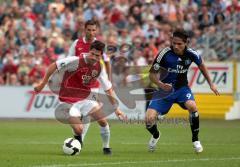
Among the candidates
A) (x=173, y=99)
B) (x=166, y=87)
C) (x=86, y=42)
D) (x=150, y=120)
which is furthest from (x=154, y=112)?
(x=86, y=42)

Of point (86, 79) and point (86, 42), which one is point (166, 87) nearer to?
point (86, 79)

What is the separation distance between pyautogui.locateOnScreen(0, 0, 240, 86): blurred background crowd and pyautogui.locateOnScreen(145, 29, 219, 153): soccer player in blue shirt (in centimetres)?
1219

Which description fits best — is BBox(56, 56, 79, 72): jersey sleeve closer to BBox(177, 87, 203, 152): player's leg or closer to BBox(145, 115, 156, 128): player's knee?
BBox(145, 115, 156, 128): player's knee

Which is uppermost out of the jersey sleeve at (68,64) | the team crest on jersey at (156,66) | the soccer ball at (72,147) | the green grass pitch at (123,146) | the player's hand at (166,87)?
the jersey sleeve at (68,64)

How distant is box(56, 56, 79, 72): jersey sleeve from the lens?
49.2 ft

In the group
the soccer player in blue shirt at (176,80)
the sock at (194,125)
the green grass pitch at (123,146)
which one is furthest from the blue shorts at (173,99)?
the green grass pitch at (123,146)

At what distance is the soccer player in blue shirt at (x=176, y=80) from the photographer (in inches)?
623

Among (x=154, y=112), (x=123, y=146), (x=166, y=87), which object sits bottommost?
(x=123, y=146)

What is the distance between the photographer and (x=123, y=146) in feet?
58.1

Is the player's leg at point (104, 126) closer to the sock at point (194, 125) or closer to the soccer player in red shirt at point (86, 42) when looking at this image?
the soccer player in red shirt at point (86, 42)

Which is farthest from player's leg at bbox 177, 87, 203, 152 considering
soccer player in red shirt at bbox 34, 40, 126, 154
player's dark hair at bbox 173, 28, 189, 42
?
soccer player in red shirt at bbox 34, 40, 126, 154

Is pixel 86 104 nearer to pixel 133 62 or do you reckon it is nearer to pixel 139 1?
pixel 133 62

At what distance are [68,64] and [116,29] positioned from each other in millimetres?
15396

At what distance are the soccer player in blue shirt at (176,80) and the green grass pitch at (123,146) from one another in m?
0.62
